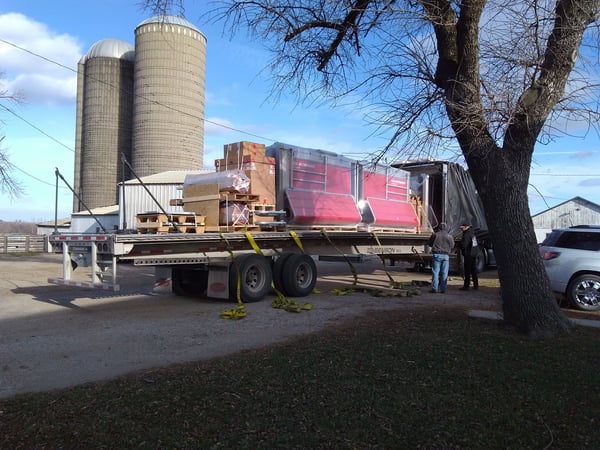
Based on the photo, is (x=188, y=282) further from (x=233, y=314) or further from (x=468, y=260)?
(x=468, y=260)

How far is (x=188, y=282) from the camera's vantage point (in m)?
11.9

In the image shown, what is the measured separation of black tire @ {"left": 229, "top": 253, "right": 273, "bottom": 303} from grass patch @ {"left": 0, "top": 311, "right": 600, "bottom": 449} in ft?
13.8

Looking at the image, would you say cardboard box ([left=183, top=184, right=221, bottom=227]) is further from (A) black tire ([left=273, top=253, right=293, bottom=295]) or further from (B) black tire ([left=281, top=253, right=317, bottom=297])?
(B) black tire ([left=281, top=253, right=317, bottom=297])

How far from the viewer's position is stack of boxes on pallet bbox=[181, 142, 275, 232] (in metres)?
10.4

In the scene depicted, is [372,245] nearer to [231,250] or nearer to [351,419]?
[231,250]

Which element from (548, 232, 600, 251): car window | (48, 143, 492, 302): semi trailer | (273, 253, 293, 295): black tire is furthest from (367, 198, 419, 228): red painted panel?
(548, 232, 600, 251): car window

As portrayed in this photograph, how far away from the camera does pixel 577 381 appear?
15.7 ft

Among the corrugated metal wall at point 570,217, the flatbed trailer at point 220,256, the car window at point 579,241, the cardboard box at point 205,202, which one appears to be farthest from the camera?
the corrugated metal wall at point 570,217

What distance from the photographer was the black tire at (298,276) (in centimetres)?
1124

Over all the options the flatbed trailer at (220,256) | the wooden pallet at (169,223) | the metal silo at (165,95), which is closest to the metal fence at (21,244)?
the metal silo at (165,95)

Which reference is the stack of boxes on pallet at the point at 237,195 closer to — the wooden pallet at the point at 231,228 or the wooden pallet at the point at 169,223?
the wooden pallet at the point at 231,228

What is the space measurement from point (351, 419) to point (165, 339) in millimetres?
4265

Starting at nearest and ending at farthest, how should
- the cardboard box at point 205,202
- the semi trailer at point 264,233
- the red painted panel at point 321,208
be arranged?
the semi trailer at point 264,233
the cardboard box at point 205,202
the red painted panel at point 321,208

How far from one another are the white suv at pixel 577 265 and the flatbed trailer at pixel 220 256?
447cm
